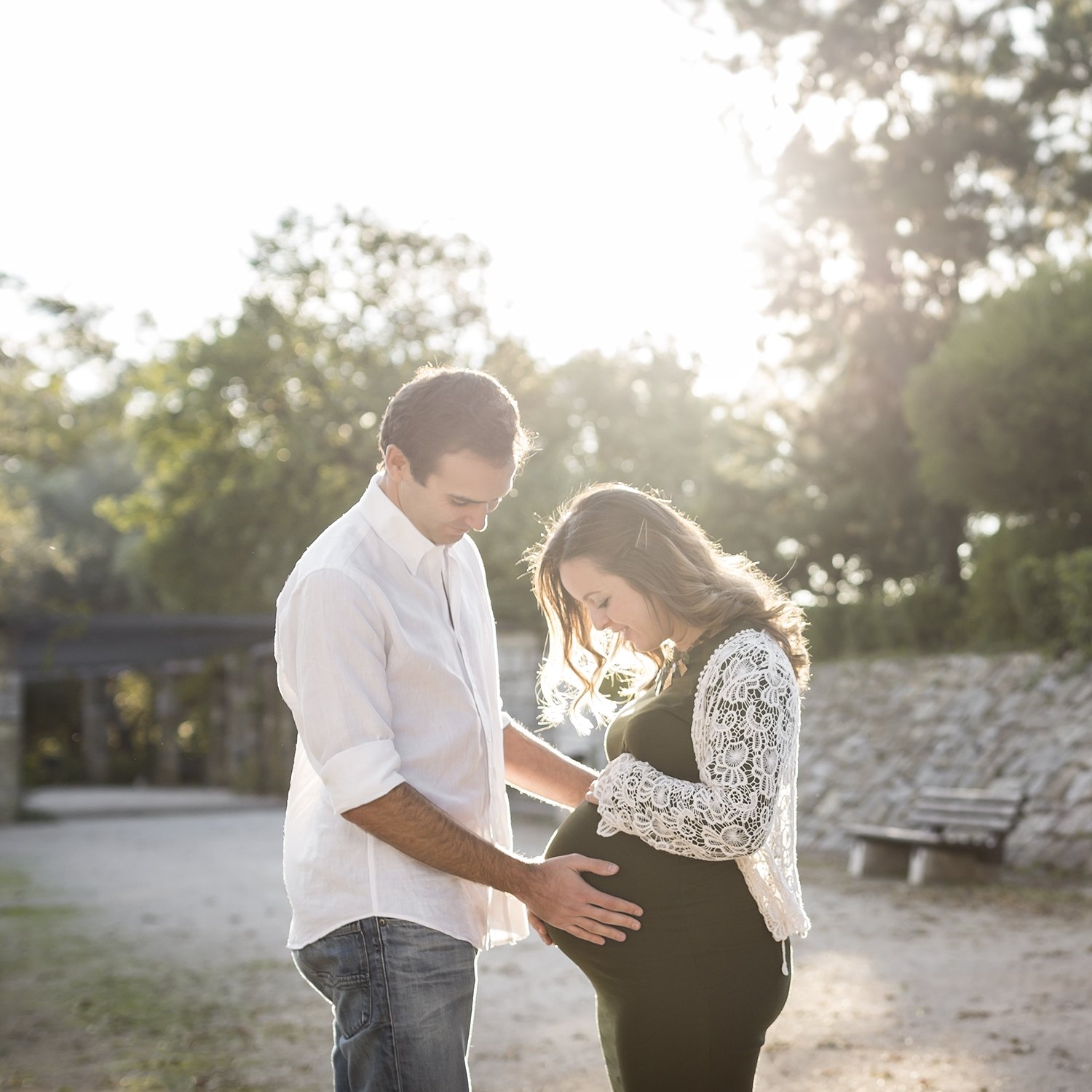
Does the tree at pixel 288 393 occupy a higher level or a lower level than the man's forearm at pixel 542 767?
higher

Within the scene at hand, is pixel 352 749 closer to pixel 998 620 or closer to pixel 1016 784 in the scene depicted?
pixel 1016 784

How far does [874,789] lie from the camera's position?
45.4ft

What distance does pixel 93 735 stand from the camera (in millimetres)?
39531

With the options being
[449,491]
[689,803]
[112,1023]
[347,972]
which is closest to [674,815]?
[689,803]

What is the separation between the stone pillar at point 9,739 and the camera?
19.6 meters

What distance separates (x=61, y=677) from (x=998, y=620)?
3051 cm

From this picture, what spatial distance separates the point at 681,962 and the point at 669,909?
0.10 metres

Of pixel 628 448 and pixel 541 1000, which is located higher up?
pixel 628 448

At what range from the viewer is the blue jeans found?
257cm

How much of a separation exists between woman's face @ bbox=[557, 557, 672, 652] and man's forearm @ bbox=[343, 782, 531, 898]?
51cm

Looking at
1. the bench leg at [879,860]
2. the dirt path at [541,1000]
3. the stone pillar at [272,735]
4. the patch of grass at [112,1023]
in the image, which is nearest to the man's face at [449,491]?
the dirt path at [541,1000]

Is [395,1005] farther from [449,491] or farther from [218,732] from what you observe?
[218,732]

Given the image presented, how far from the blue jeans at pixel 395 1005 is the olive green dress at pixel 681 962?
0.29 meters

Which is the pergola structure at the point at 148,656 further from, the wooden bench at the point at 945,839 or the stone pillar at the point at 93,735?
the wooden bench at the point at 945,839
